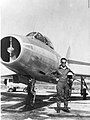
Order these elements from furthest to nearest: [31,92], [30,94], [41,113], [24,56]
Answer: [30,94]
[31,92]
[41,113]
[24,56]

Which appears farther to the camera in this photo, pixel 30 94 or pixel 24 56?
pixel 30 94

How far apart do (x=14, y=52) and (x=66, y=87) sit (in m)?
2.29

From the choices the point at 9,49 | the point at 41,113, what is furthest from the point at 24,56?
the point at 41,113

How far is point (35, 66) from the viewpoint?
291 inches

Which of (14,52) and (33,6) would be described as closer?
(14,52)

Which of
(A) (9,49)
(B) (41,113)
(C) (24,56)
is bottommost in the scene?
(B) (41,113)

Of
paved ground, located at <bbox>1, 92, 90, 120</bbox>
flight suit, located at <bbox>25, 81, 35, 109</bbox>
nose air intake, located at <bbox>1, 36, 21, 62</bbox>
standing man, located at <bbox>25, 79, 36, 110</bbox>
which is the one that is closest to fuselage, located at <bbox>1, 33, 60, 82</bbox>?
nose air intake, located at <bbox>1, 36, 21, 62</bbox>

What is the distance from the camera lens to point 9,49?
6.86 m

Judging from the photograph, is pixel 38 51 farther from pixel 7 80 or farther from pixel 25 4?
pixel 7 80

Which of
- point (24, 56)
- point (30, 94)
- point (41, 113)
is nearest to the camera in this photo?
point (24, 56)

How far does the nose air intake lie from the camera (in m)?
6.80

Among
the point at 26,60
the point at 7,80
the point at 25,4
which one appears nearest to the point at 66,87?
the point at 26,60

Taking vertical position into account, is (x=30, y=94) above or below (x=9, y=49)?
below

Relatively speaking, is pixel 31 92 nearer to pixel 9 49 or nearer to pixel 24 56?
pixel 9 49
